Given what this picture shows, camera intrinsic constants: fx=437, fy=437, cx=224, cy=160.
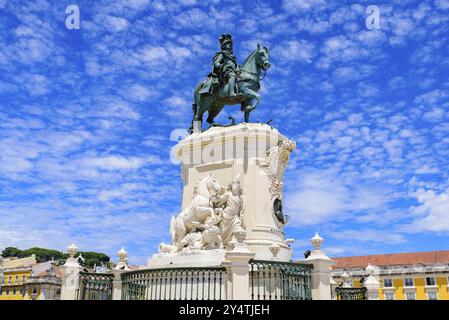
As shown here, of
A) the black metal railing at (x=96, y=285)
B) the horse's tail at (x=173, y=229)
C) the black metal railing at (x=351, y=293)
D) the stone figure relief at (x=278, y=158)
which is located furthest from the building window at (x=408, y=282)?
the black metal railing at (x=96, y=285)

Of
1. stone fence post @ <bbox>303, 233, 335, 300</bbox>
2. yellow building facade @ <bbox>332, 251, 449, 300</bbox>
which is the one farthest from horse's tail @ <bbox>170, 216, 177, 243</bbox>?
yellow building facade @ <bbox>332, 251, 449, 300</bbox>

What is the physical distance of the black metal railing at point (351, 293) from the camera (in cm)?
1329

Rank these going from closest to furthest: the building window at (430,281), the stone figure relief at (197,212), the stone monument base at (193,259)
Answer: the stone monument base at (193,259)
the stone figure relief at (197,212)
the building window at (430,281)

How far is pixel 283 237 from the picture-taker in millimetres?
13906

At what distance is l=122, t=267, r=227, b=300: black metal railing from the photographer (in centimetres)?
1070

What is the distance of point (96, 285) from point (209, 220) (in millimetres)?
3792

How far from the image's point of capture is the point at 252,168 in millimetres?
13992

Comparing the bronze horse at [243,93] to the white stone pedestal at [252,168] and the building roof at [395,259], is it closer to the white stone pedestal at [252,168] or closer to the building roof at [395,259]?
the white stone pedestal at [252,168]

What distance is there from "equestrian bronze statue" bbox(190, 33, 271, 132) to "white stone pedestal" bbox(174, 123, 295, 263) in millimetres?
1135

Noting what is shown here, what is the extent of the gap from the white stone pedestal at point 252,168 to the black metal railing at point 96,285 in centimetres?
357

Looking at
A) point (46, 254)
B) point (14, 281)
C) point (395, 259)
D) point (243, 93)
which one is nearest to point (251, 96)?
point (243, 93)

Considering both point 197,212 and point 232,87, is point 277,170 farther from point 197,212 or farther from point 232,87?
point 232,87

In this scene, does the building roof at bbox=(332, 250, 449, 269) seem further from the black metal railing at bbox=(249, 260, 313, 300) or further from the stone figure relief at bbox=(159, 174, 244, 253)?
the black metal railing at bbox=(249, 260, 313, 300)
